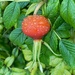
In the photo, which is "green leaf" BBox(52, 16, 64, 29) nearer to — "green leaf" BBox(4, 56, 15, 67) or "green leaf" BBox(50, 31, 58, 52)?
"green leaf" BBox(50, 31, 58, 52)

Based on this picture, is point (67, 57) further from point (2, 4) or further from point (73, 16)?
point (2, 4)

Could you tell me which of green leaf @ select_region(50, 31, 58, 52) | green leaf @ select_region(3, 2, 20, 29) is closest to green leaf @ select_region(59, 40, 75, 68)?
green leaf @ select_region(50, 31, 58, 52)

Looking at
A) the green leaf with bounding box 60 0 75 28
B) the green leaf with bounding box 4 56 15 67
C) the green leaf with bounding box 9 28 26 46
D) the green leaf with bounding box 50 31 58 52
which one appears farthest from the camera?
the green leaf with bounding box 4 56 15 67

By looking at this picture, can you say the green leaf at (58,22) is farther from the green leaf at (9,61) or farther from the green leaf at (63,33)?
the green leaf at (9,61)

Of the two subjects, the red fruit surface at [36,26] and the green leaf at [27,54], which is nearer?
the red fruit surface at [36,26]

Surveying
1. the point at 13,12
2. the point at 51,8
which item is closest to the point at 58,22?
the point at 51,8

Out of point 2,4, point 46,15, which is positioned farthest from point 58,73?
point 2,4

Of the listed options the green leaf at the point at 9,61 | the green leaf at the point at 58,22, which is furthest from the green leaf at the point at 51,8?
the green leaf at the point at 9,61
